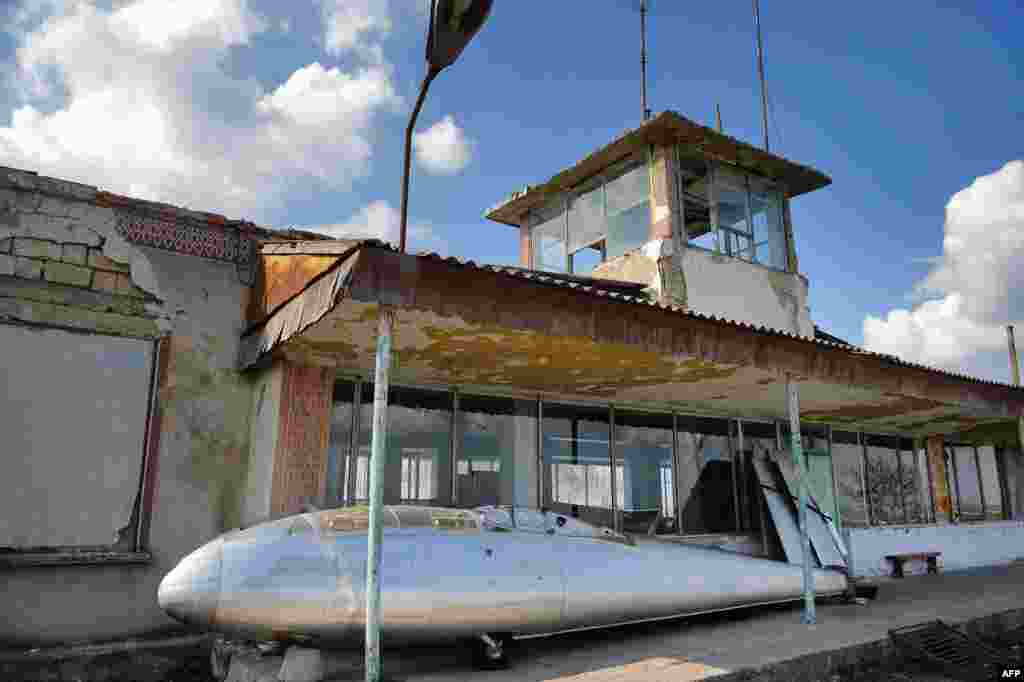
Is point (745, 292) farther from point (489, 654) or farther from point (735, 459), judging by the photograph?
point (489, 654)

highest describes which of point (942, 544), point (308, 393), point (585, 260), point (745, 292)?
point (585, 260)

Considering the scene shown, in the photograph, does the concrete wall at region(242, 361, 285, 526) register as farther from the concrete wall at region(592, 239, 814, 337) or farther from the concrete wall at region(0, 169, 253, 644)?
the concrete wall at region(592, 239, 814, 337)

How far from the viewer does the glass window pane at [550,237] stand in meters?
14.7

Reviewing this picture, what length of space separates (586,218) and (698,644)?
9.16m

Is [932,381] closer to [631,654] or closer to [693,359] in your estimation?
[693,359]

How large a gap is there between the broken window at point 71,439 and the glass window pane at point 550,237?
29.4ft

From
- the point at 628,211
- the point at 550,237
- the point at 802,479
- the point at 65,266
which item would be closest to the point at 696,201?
the point at 628,211

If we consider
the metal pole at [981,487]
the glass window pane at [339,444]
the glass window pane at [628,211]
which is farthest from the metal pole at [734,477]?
the metal pole at [981,487]

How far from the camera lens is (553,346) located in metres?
6.91

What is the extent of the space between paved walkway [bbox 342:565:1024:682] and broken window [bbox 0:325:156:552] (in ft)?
10.6

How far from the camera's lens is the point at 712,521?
442 inches

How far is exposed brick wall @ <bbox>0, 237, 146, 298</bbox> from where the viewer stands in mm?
7000

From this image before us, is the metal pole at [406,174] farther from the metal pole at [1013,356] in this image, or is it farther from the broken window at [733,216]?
the metal pole at [1013,356]

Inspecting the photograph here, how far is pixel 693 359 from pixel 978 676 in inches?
150
